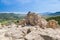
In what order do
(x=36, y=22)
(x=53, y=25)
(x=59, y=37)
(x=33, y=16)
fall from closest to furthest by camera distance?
1. (x=59, y=37)
2. (x=53, y=25)
3. (x=36, y=22)
4. (x=33, y=16)

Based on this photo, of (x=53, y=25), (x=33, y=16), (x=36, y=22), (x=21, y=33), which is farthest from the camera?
(x=33, y=16)

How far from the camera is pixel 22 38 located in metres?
9.81

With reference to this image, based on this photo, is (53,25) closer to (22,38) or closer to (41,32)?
(41,32)

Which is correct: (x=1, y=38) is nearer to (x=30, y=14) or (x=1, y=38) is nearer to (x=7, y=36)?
(x=7, y=36)

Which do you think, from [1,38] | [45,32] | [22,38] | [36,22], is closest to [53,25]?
[36,22]

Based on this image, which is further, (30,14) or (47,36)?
(30,14)

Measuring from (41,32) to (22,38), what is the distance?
1131 millimetres

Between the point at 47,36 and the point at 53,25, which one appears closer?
the point at 47,36

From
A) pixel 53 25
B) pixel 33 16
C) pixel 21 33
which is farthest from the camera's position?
pixel 33 16

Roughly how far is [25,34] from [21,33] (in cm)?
29

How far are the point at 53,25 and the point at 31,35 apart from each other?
320cm

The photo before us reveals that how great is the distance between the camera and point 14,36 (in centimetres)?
989

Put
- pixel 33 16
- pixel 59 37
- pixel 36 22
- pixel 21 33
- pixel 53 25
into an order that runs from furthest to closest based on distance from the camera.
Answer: pixel 33 16
pixel 36 22
pixel 53 25
pixel 21 33
pixel 59 37

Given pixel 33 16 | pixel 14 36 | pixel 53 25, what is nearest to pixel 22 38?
pixel 14 36
